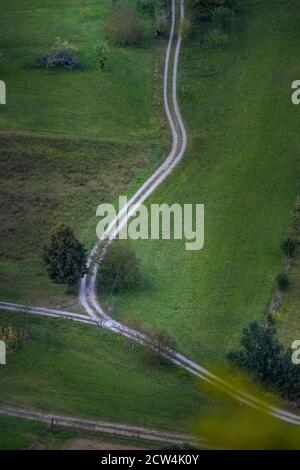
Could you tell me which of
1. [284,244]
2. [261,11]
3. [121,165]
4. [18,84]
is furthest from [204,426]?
[261,11]

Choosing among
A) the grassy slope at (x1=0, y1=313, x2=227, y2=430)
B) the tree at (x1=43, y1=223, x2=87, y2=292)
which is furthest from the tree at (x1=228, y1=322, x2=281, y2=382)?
the tree at (x1=43, y1=223, x2=87, y2=292)

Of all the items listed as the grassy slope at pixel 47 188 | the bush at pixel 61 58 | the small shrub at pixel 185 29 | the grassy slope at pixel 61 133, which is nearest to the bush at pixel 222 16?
the small shrub at pixel 185 29

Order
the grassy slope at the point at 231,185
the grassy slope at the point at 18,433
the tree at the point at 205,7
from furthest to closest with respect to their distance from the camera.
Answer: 1. the tree at the point at 205,7
2. the grassy slope at the point at 231,185
3. the grassy slope at the point at 18,433

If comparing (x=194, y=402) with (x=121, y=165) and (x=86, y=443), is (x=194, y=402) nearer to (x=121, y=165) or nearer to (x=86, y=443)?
(x=86, y=443)

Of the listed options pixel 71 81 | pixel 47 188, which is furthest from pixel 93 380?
pixel 71 81

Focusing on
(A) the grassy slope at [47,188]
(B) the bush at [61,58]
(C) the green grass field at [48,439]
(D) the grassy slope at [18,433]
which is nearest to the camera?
(D) the grassy slope at [18,433]

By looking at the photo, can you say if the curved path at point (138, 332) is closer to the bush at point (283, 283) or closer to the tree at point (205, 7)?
the tree at point (205, 7)
